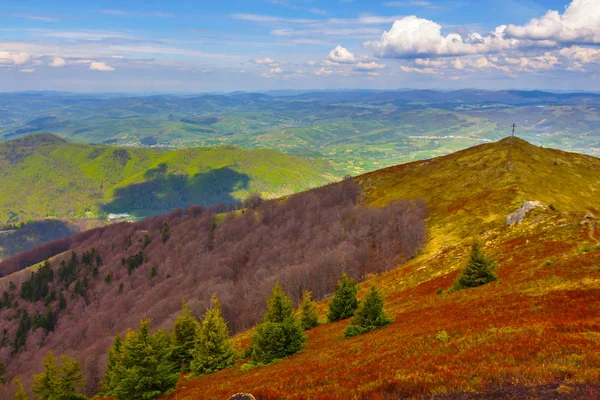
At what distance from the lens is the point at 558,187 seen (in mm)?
107750

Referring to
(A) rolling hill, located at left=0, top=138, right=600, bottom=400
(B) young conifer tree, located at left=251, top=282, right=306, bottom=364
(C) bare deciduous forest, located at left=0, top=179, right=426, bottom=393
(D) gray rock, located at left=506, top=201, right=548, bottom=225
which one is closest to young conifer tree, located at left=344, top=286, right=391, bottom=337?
(A) rolling hill, located at left=0, top=138, right=600, bottom=400

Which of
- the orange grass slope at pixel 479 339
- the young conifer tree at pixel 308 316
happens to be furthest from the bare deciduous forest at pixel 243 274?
the young conifer tree at pixel 308 316

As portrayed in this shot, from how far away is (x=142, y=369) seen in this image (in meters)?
31.2

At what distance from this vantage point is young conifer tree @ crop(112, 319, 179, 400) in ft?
102

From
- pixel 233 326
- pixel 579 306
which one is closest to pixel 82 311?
pixel 233 326

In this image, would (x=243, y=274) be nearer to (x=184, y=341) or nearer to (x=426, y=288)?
Answer: (x=184, y=341)

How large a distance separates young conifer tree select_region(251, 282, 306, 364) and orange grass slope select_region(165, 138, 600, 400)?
5.37 feet

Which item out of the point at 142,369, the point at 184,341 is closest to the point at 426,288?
the point at 184,341

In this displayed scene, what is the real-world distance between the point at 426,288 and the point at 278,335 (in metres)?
27.2

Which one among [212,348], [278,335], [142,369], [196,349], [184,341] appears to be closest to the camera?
[142,369]

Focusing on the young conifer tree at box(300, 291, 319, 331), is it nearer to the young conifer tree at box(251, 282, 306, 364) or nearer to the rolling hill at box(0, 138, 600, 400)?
the rolling hill at box(0, 138, 600, 400)

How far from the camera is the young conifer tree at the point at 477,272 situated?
41.7 meters

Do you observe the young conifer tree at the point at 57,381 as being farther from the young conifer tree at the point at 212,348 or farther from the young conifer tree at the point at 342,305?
the young conifer tree at the point at 342,305

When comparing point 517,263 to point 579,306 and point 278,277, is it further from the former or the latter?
point 278,277
